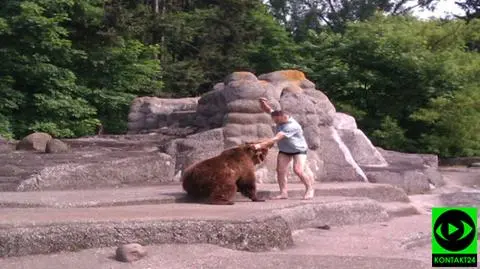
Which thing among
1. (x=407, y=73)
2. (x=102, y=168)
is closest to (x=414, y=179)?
(x=102, y=168)

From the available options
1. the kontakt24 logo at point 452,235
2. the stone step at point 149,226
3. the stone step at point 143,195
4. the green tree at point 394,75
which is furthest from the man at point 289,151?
the green tree at point 394,75

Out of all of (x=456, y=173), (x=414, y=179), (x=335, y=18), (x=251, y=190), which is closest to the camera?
(x=251, y=190)

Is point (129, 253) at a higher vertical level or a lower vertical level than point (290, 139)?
lower

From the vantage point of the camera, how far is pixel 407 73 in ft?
66.5

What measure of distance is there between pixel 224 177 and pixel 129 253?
2.19 metres

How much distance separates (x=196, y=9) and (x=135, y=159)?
60.5 ft

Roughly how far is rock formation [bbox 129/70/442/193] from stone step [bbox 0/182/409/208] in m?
0.52

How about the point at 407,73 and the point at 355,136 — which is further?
the point at 407,73

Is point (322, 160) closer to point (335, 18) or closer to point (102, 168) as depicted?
point (102, 168)

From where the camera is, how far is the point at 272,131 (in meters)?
10.9

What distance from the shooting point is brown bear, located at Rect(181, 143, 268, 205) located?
26.6 ft

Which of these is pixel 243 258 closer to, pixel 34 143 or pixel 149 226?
pixel 149 226

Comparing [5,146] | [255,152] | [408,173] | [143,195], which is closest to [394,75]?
[408,173]

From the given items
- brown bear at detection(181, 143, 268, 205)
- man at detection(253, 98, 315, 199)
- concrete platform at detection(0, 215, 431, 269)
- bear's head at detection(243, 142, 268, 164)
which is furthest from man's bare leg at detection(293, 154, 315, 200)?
concrete platform at detection(0, 215, 431, 269)
